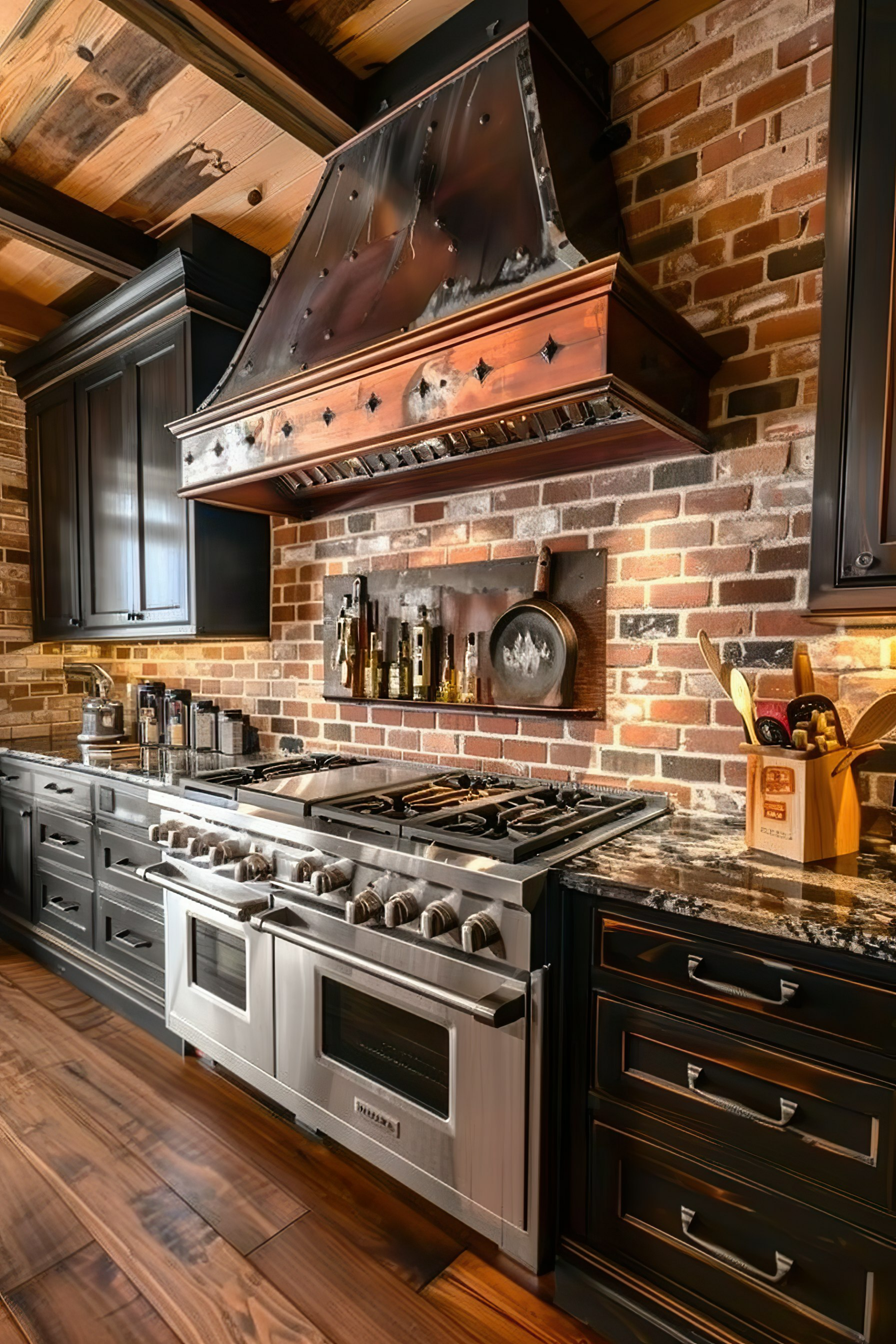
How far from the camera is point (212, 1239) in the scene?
5.01ft

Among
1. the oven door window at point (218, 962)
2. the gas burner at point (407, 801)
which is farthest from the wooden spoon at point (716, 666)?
the oven door window at point (218, 962)

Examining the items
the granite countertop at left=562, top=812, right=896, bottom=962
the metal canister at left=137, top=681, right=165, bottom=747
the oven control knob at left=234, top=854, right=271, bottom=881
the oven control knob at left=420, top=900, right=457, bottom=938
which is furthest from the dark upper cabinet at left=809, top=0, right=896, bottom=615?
the metal canister at left=137, top=681, right=165, bottom=747

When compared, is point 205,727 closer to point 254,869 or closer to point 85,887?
point 85,887

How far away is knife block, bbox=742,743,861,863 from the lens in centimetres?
131

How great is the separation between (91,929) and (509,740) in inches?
71.1

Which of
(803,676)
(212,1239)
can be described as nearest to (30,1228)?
(212,1239)

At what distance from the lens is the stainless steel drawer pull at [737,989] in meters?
1.06

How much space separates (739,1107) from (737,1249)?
0.81 feet

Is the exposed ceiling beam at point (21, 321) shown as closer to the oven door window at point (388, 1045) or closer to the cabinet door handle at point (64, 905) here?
the cabinet door handle at point (64, 905)

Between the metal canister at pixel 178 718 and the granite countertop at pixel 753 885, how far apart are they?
2091 mm

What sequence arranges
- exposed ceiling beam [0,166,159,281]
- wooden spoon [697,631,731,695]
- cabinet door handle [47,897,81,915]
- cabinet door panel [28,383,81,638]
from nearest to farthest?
wooden spoon [697,631,731,695], exposed ceiling beam [0,166,159,281], cabinet door handle [47,897,81,915], cabinet door panel [28,383,81,638]

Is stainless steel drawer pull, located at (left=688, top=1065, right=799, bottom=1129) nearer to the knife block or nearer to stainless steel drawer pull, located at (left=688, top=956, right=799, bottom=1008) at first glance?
stainless steel drawer pull, located at (left=688, top=956, right=799, bottom=1008)

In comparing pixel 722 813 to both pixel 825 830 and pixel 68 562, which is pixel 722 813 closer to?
pixel 825 830

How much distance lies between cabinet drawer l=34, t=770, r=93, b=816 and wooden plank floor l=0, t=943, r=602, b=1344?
0.90 meters
